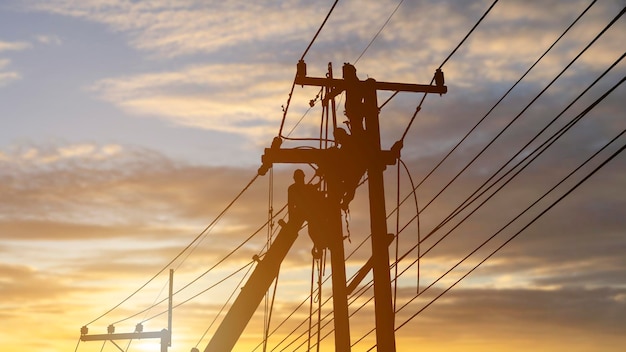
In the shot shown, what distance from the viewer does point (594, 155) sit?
1338cm

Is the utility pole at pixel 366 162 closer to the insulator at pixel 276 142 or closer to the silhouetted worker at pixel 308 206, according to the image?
the insulator at pixel 276 142

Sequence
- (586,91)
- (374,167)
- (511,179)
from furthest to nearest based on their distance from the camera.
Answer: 1. (374,167)
2. (511,179)
3. (586,91)

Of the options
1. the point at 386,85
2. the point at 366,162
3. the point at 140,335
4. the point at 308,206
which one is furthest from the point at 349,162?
the point at 140,335

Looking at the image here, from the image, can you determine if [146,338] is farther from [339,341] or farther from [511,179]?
[511,179]

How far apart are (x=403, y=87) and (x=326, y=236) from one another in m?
4.00

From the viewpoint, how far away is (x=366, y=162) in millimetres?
18578

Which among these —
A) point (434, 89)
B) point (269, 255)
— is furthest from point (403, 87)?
point (269, 255)

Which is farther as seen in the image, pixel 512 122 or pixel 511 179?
pixel 511 179

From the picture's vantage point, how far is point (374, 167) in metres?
18.5

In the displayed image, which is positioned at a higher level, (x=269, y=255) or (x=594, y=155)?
(x=269, y=255)

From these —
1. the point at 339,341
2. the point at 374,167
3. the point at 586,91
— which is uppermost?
the point at 374,167

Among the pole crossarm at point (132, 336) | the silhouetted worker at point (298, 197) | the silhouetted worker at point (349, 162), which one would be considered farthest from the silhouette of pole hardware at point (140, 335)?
the silhouetted worker at point (349, 162)

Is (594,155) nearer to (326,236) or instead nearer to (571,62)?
(571,62)

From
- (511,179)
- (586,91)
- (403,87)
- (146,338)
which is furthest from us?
(146,338)
